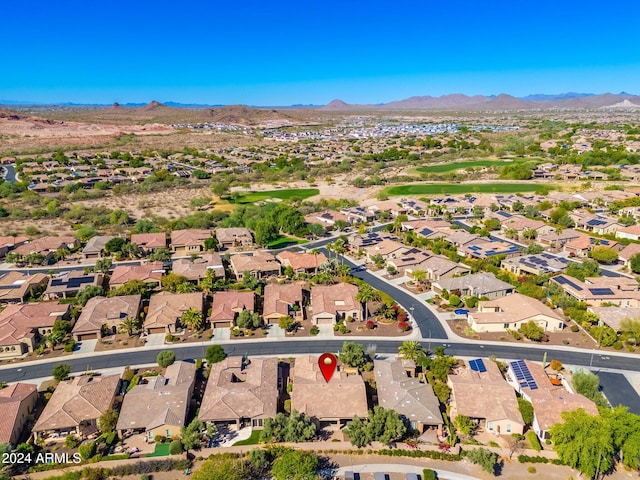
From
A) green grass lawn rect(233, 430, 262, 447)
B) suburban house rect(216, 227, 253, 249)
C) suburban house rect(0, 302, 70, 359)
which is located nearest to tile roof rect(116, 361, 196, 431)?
green grass lawn rect(233, 430, 262, 447)

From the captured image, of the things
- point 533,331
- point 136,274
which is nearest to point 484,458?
point 533,331

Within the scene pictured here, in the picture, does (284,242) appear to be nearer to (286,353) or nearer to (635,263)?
(286,353)

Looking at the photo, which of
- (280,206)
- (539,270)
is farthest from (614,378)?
(280,206)

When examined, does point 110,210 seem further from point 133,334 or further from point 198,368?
point 198,368

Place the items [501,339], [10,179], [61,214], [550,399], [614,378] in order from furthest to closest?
[10,179], [61,214], [501,339], [614,378], [550,399]

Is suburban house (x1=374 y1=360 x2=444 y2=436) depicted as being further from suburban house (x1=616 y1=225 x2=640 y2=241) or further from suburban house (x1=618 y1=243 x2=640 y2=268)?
suburban house (x1=616 y1=225 x2=640 y2=241)

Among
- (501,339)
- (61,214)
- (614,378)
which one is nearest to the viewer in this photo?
(614,378)
